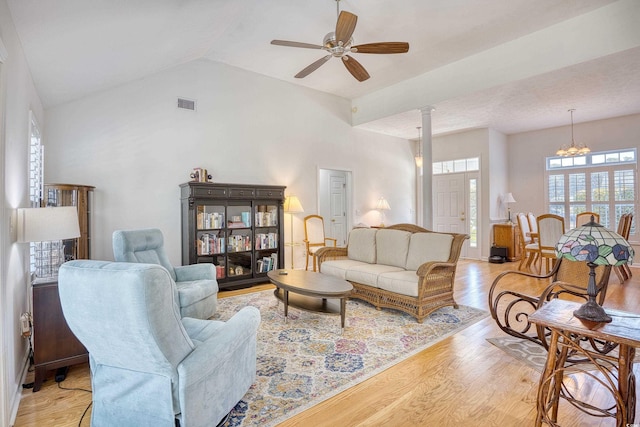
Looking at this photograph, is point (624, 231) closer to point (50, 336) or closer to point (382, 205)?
point (382, 205)

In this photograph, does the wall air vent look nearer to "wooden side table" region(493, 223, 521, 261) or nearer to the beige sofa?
the beige sofa

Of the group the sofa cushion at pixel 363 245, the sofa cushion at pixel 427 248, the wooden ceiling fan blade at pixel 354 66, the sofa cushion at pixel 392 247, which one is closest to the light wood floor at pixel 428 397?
the sofa cushion at pixel 427 248

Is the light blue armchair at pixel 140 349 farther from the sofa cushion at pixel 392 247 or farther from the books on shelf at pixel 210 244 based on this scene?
the books on shelf at pixel 210 244

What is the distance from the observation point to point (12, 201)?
6.78ft

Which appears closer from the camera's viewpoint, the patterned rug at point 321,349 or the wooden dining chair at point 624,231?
the patterned rug at point 321,349

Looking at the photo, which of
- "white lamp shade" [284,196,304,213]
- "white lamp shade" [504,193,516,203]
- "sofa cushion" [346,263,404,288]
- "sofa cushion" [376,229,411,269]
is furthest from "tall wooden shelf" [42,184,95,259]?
"white lamp shade" [504,193,516,203]

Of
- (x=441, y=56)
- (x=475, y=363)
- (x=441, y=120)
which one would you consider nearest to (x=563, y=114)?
(x=441, y=120)

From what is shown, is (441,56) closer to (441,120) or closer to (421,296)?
(441,120)

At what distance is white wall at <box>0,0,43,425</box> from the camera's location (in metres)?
1.76

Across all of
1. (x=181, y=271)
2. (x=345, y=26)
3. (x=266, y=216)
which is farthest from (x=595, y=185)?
(x=181, y=271)

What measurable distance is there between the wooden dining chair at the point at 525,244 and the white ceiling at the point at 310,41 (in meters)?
2.11

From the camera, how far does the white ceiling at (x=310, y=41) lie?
2547mm

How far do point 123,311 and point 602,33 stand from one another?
559 cm

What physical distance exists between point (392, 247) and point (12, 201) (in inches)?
151
